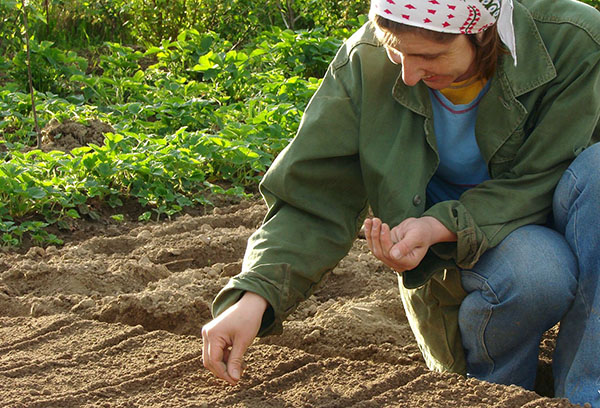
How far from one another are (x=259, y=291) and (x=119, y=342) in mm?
678

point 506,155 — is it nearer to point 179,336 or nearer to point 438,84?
point 438,84

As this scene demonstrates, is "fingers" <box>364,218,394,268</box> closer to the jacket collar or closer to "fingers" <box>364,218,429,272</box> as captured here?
"fingers" <box>364,218,429,272</box>

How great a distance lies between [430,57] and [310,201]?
0.50 m

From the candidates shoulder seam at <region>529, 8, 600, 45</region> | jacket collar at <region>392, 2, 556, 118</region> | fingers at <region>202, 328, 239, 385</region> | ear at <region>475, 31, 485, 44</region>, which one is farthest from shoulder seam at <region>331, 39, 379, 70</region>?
fingers at <region>202, 328, 239, 385</region>

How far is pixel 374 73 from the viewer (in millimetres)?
2480

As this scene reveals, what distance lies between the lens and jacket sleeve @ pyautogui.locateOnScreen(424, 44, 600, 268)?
7.86ft

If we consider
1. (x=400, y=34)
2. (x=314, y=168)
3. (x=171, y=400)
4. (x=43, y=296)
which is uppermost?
(x=400, y=34)

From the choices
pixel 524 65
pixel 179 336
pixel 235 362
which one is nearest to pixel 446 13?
pixel 524 65

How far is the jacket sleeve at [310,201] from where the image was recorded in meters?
2.40

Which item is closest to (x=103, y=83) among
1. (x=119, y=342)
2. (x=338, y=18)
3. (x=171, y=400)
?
(x=338, y=18)

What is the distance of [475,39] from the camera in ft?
7.72

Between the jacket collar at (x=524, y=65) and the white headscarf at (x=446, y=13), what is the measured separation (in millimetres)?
150

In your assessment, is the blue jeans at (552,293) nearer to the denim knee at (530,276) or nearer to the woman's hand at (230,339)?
the denim knee at (530,276)

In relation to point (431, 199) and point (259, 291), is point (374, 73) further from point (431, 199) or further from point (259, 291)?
point (259, 291)
